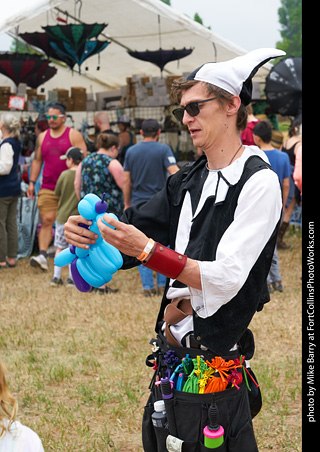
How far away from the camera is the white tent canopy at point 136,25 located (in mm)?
9773

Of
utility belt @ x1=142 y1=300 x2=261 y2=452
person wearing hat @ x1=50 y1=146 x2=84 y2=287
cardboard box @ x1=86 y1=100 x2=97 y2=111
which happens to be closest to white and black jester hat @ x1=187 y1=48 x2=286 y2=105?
utility belt @ x1=142 y1=300 x2=261 y2=452

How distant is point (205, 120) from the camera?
211cm

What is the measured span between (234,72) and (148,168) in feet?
15.6

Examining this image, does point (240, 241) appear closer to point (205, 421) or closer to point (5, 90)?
point (205, 421)

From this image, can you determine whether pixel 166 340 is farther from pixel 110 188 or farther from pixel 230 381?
pixel 110 188

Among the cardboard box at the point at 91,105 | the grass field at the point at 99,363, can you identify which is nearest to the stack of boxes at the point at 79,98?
the cardboard box at the point at 91,105

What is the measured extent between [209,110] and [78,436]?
2314 mm

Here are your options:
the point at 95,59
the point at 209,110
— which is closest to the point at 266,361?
the point at 209,110

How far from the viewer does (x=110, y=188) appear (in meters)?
6.95

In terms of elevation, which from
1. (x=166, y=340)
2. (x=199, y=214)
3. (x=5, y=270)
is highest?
(x=199, y=214)

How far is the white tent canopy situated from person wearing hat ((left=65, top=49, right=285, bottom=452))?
8.05 m

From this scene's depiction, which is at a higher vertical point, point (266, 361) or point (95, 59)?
point (95, 59)

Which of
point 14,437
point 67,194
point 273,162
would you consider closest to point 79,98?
point 67,194

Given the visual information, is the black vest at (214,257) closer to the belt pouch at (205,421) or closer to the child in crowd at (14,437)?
the belt pouch at (205,421)
